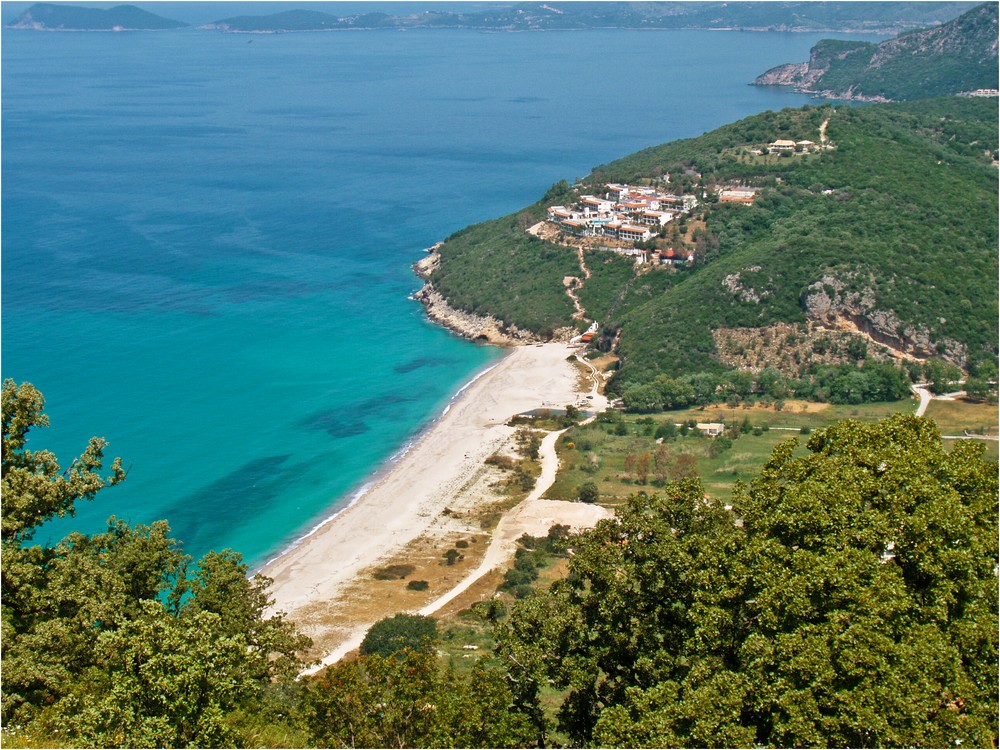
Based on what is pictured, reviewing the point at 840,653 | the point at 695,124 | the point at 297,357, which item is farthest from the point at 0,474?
the point at 695,124

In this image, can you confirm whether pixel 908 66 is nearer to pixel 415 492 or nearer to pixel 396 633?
pixel 415 492

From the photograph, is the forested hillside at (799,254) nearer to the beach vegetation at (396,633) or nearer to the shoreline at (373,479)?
the shoreline at (373,479)

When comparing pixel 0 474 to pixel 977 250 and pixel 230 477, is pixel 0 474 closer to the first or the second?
pixel 230 477

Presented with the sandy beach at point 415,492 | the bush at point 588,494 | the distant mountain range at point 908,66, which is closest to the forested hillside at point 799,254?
the sandy beach at point 415,492

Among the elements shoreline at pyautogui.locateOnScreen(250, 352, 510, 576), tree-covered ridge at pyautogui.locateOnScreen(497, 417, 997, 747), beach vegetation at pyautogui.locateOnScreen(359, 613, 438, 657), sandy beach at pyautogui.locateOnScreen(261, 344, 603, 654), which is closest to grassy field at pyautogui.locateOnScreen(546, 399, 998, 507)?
sandy beach at pyautogui.locateOnScreen(261, 344, 603, 654)

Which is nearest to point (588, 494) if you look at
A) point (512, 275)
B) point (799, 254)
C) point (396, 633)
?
point (396, 633)
